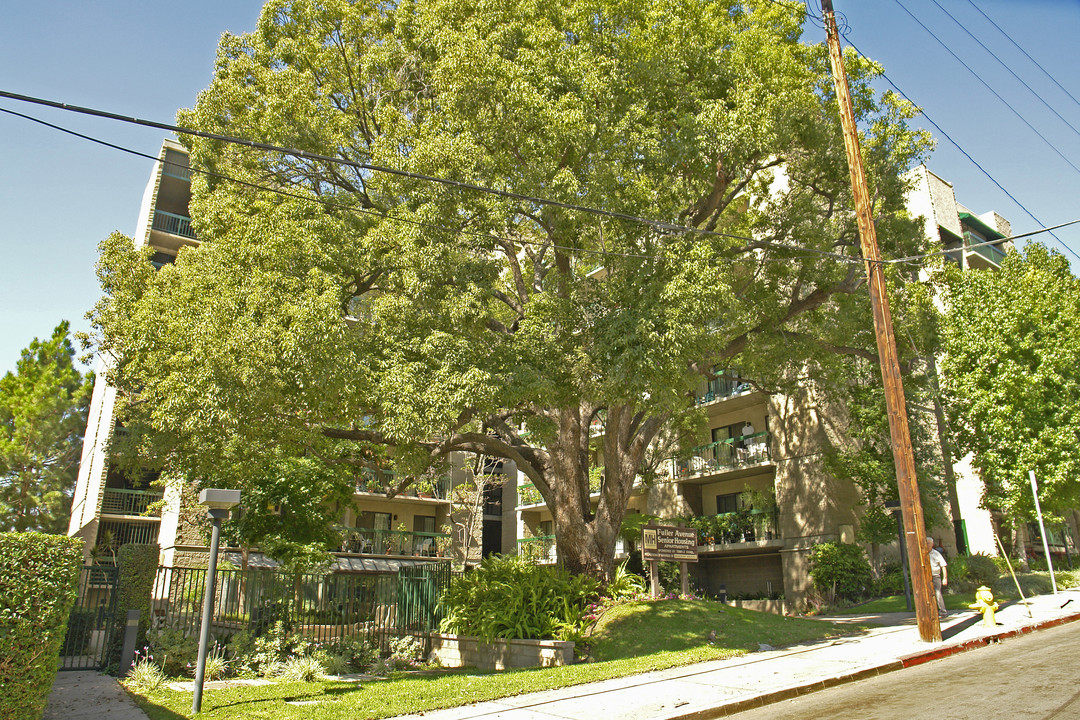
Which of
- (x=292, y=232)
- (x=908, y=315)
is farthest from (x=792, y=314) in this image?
(x=292, y=232)

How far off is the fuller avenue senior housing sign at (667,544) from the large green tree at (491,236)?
68.4 inches

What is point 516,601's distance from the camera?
15141 millimetres

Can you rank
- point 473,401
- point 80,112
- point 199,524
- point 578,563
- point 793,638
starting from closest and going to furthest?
point 80,112 → point 473,401 → point 793,638 → point 578,563 → point 199,524

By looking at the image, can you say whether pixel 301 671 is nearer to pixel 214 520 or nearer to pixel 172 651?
pixel 172 651

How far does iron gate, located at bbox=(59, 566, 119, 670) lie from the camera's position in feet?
41.9

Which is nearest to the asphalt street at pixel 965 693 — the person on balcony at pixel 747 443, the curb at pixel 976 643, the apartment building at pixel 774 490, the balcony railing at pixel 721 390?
the curb at pixel 976 643

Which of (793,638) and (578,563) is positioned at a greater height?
(578,563)

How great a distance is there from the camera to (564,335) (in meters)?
14.9

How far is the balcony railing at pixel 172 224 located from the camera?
1291 inches

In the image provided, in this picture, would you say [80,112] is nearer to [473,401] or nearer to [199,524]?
[473,401]

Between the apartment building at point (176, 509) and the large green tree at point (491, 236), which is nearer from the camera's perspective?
the large green tree at point (491, 236)

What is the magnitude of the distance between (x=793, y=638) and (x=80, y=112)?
1454 centimetres

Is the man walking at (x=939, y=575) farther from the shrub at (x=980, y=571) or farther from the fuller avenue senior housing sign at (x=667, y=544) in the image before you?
the shrub at (x=980, y=571)

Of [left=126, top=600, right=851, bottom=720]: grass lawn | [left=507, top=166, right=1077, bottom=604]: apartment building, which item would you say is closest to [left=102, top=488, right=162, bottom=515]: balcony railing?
[left=507, top=166, right=1077, bottom=604]: apartment building
